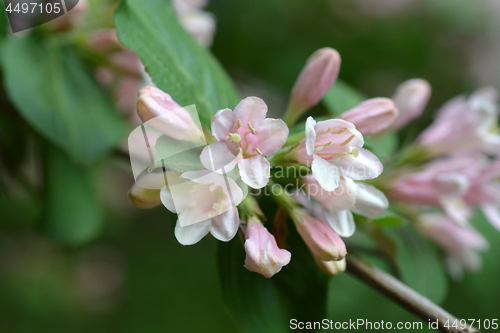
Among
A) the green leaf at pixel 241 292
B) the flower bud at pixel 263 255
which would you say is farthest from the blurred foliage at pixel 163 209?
the flower bud at pixel 263 255

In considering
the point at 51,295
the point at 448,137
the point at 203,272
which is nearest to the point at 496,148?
the point at 448,137

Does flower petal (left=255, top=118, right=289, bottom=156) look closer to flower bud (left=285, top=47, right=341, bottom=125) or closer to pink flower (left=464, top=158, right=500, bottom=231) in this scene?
flower bud (left=285, top=47, right=341, bottom=125)

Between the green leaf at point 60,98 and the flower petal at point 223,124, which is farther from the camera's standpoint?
the green leaf at point 60,98

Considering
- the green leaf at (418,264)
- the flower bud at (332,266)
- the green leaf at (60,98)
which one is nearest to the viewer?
the flower bud at (332,266)

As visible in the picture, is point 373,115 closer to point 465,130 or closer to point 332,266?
point 332,266

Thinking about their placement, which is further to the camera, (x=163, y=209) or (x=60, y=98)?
(x=163, y=209)

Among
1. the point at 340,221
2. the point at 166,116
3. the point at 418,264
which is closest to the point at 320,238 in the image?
the point at 340,221

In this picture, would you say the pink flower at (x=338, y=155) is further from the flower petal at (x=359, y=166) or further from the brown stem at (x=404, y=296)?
the brown stem at (x=404, y=296)
